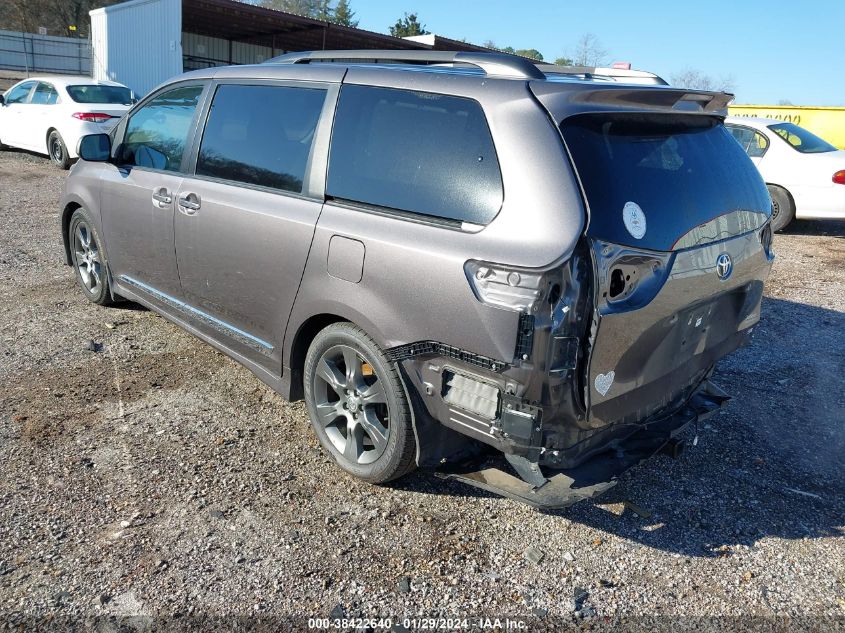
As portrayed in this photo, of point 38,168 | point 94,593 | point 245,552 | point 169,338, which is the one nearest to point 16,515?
point 94,593

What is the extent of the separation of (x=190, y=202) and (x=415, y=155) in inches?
67.9

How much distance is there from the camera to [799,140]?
410 inches

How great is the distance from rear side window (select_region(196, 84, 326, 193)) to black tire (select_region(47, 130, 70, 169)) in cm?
1041

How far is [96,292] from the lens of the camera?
549 centimetres

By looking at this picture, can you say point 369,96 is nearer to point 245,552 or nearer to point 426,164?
point 426,164

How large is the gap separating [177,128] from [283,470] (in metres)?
2.35

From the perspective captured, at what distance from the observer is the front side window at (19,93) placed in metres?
13.7

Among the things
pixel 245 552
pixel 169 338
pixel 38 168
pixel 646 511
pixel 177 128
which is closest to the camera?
pixel 245 552

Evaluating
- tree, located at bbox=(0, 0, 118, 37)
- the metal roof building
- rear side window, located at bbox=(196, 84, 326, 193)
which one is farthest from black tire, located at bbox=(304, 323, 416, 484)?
tree, located at bbox=(0, 0, 118, 37)

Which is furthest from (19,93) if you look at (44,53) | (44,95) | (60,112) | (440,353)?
(44,53)

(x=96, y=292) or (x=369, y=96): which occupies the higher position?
(x=369, y=96)

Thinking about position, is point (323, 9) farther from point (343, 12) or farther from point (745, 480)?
point (745, 480)

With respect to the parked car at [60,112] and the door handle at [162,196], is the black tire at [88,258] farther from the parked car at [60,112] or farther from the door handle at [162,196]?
the parked car at [60,112]

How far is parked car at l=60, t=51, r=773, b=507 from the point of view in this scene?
2.51 meters
